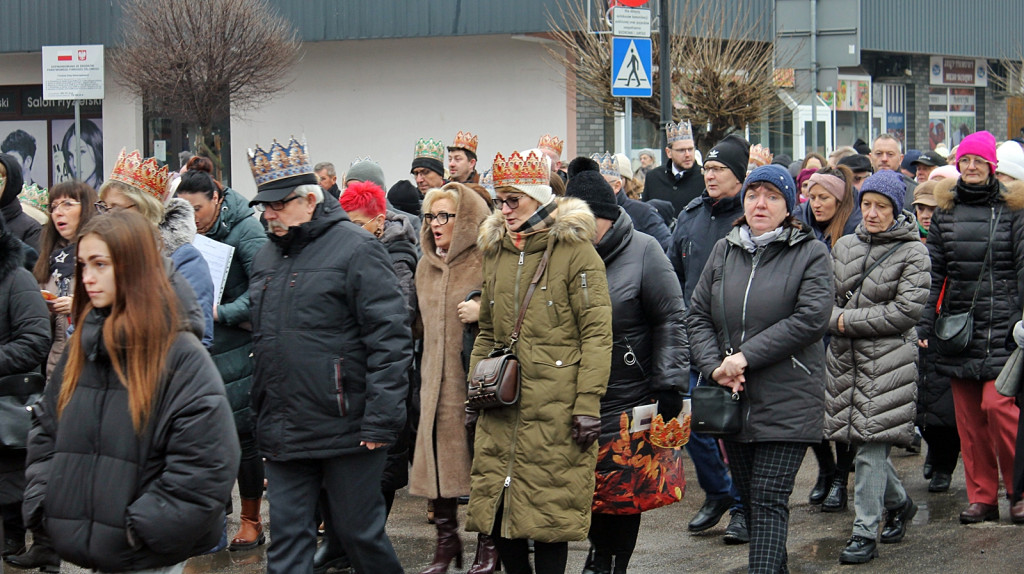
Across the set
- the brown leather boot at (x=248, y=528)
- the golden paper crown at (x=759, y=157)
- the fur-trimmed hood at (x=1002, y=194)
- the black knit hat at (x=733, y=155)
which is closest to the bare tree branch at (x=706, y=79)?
the golden paper crown at (x=759, y=157)

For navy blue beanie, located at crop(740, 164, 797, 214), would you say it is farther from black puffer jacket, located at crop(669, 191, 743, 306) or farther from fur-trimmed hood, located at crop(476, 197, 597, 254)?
black puffer jacket, located at crop(669, 191, 743, 306)

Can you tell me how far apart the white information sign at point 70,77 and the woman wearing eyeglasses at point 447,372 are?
39.1ft

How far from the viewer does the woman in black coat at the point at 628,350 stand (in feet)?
18.4

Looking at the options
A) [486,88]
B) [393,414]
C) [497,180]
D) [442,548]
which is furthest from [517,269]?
[486,88]

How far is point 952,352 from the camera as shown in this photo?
7.26 meters

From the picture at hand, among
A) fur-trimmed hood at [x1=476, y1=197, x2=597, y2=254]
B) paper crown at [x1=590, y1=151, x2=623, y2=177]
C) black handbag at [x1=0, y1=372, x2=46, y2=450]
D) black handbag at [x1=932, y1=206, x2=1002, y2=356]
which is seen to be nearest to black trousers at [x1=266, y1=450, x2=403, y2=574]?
fur-trimmed hood at [x1=476, y1=197, x2=597, y2=254]

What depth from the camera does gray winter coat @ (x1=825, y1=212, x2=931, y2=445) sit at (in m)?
6.51

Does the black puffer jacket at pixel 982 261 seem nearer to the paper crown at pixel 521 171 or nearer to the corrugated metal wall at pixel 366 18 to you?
the paper crown at pixel 521 171

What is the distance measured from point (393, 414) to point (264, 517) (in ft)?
10.2

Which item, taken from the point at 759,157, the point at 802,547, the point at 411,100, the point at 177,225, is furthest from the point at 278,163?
the point at 411,100

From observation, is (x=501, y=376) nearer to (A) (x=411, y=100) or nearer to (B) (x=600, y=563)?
(B) (x=600, y=563)

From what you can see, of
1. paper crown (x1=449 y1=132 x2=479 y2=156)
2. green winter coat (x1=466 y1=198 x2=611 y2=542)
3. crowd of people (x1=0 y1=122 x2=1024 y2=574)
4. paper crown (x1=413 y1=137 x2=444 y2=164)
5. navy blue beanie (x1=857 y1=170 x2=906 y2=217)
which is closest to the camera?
crowd of people (x1=0 y1=122 x2=1024 y2=574)

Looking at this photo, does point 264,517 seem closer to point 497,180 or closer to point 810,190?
point 497,180

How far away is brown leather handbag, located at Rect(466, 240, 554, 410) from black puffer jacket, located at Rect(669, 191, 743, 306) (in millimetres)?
2448
